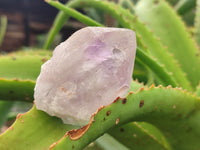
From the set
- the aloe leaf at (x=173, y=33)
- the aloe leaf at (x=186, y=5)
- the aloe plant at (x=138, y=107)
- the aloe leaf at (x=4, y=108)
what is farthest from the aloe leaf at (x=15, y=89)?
the aloe leaf at (x=186, y=5)

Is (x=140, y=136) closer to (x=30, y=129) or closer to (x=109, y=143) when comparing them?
(x=109, y=143)

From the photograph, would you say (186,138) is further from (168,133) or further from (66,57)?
(66,57)

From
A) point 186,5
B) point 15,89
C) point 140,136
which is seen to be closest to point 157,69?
point 140,136

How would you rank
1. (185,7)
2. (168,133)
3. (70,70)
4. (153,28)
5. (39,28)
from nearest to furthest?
(70,70), (168,133), (153,28), (185,7), (39,28)

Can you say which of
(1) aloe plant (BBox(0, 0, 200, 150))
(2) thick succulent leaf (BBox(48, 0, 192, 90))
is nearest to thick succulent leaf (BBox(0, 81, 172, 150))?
(1) aloe plant (BBox(0, 0, 200, 150))

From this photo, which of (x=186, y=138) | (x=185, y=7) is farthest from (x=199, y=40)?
(x=186, y=138)

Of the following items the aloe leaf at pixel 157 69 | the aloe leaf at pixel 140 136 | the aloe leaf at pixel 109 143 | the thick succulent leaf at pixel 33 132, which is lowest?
the aloe leaf at pixel 109 143

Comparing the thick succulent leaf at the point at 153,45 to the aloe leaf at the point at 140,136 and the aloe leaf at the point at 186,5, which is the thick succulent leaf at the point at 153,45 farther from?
the aloe leaf at the point at 186,5
